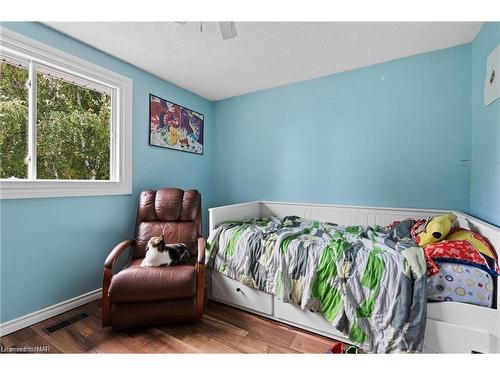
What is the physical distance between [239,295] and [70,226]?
156 centimetres

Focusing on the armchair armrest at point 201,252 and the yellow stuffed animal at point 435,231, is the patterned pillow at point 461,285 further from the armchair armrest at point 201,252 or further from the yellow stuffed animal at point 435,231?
the armchair armrest at point 201,252

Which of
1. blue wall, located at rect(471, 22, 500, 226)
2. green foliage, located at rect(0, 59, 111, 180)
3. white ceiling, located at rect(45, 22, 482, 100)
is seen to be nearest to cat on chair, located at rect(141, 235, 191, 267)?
green foliage, located at rect(0, 59, 111, 180)

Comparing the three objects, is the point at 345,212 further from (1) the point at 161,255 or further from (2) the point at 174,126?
(2) the point at 174,126

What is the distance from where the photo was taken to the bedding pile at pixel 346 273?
4.00ft

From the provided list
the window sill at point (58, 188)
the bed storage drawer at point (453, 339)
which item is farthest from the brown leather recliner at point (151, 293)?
the bed storage drawer at point (453, 339)

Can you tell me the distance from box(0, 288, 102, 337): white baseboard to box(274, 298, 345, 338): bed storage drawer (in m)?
1.69

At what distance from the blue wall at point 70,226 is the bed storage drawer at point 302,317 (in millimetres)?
1695

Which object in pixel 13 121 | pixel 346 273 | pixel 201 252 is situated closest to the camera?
pixel 346 273

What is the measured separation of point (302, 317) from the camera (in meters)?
1.58

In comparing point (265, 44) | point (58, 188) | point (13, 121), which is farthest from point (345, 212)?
point (13, 121)

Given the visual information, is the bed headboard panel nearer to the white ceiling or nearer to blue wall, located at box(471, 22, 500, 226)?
blue wall, located at box(471, 22, 500, 226)

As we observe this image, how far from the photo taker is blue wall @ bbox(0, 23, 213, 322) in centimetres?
154

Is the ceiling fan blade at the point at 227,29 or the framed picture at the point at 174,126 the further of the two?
the framed picture at the point at 174,126
